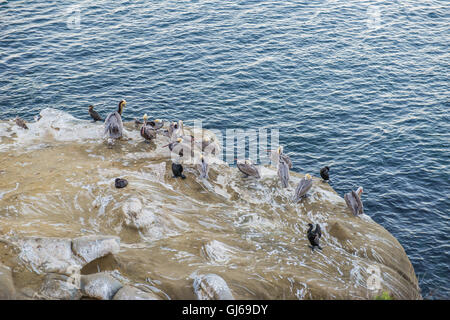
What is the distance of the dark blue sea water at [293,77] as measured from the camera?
2494 cm

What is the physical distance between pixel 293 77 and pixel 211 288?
26.6 meters

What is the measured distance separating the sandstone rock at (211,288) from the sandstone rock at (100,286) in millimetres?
2129

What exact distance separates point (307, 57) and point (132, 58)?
15.7m

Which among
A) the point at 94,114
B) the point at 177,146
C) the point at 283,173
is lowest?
the point at 283,173

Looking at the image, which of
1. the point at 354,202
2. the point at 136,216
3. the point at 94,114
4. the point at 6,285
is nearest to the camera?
the point at 6,285

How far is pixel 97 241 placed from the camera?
12914mm

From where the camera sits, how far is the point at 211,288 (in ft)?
37.4

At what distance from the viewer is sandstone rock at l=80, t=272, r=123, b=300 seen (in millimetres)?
10961

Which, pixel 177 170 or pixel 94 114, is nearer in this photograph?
pixel 177 170

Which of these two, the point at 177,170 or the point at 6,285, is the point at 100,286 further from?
the point at 177,170

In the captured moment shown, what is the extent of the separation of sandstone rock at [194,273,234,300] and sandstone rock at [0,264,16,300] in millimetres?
4652

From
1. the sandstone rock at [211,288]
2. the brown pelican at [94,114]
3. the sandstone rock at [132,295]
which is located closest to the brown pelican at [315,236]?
the sandstone rock at [211,288]

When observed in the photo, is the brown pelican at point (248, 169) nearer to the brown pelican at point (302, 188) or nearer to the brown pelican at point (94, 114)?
the brown pelican at point (302, 188)

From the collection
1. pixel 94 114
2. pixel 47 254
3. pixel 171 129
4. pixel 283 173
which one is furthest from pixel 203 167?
pixel 94 114
